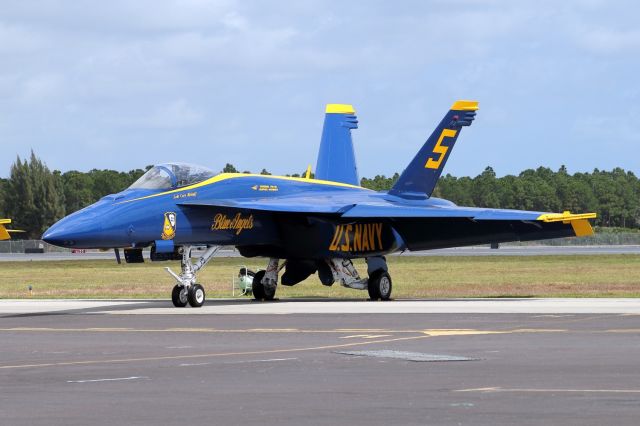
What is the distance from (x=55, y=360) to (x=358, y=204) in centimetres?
1608

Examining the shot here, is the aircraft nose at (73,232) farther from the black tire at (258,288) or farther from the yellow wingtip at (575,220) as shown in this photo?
the yellow wingtip at (575,220)

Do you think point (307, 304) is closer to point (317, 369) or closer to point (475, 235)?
point (475, 235)

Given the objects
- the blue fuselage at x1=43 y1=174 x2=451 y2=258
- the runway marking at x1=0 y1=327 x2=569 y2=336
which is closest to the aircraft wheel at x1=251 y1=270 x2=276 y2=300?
the blue fuselage at x1=43 y1=174 x2=451 y2=258

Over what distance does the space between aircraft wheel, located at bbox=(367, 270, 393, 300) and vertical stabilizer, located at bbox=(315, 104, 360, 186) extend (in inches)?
245

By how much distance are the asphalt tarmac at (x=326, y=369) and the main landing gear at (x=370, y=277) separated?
7448 millimetres

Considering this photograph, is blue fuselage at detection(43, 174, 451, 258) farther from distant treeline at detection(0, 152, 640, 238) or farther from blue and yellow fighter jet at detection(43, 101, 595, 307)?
distant treeline at detection(0, 152, 640, 238)

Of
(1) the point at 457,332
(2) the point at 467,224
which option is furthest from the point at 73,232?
(2) the point at 467,224

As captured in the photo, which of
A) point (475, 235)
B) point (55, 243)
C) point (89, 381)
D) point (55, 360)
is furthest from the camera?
point (475, 235)

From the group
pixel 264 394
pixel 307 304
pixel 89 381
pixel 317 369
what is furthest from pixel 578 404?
pixel 307 304

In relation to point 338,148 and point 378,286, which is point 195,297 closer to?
point 378,286

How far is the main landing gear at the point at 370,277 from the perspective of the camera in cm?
3434

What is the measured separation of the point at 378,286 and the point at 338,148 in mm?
7450

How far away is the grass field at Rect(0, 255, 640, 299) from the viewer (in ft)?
132

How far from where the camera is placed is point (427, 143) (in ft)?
122
